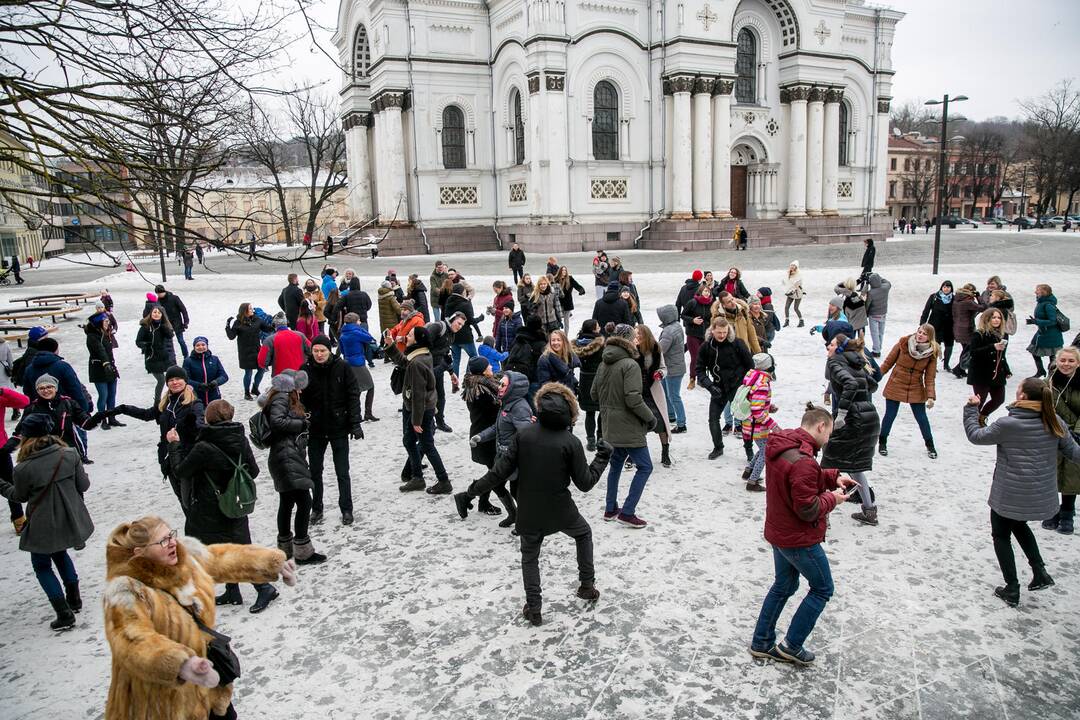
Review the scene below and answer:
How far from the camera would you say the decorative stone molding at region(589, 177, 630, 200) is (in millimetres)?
35062

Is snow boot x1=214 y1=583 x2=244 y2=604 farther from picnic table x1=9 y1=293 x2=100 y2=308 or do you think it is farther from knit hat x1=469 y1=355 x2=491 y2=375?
picnic table x1=9 y1=293 x2=100 y2=308

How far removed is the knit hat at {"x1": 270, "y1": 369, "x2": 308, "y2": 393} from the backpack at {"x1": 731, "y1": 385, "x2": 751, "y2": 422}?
4.13 meters

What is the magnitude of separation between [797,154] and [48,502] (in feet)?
128

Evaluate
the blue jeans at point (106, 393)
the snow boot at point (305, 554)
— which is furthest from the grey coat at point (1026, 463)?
the blue jeans at point (106, 393)

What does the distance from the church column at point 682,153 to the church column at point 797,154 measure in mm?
6674

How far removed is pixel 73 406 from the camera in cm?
681

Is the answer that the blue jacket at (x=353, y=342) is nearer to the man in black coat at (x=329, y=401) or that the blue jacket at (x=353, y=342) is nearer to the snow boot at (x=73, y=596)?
the man in black coat at (x=329, y=401)

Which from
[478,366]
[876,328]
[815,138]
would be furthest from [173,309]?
[815,138]

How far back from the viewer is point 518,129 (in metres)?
36.6

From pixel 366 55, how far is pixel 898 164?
68113 mm

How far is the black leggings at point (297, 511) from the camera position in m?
5.87

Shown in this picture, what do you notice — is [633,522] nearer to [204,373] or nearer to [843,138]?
[204,373]

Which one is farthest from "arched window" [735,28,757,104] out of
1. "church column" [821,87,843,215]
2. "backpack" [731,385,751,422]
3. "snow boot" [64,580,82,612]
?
"snow boot" [64,580,82,612]

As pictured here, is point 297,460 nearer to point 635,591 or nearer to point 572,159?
point 635,591
